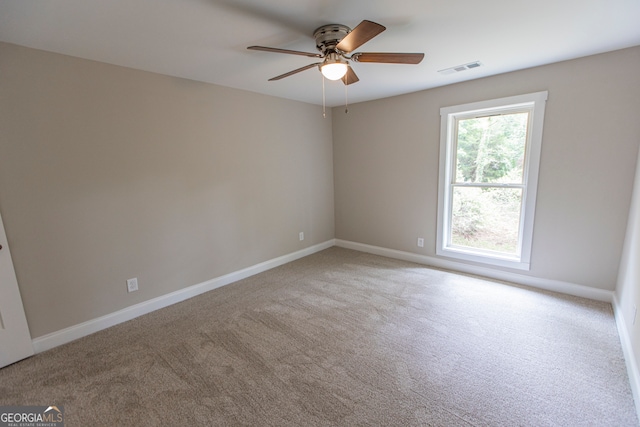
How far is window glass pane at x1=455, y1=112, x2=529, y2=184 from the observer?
10.4ft

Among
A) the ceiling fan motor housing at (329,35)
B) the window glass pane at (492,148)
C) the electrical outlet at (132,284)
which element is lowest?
the electrical outlet at (132,284)

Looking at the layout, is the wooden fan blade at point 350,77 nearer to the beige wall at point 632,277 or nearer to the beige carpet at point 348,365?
the beige carpet at point 348,365

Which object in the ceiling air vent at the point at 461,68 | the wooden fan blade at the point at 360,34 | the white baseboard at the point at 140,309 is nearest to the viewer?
the wooden fan blade at the point at 360,34

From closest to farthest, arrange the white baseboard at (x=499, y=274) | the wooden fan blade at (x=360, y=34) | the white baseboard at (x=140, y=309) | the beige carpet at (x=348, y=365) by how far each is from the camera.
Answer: the wooden fan blade at (x=360, y=34) → the beige carpet at (x=348, y=365) → the white baseboard at (x=140, y=309) → the white baseboard at (x=499, y=274)

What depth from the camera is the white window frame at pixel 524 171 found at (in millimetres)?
2973

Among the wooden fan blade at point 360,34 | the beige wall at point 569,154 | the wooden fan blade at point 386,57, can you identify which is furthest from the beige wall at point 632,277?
the wooden fan blade at point 360,34

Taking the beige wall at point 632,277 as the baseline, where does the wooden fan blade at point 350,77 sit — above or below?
above

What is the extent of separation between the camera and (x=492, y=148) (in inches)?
133

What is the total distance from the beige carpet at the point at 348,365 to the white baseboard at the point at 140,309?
0.32 ft

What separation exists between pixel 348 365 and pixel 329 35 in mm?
2365

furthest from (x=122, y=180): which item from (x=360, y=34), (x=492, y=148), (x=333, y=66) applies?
(x=492, y=148)

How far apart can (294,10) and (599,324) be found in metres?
3.51

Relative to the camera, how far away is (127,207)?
8.80 ft

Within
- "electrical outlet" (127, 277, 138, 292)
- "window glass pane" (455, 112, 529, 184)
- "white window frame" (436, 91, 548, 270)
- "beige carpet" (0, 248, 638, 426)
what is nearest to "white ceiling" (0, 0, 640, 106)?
"white window frame" (436, 91, 548, 270)
